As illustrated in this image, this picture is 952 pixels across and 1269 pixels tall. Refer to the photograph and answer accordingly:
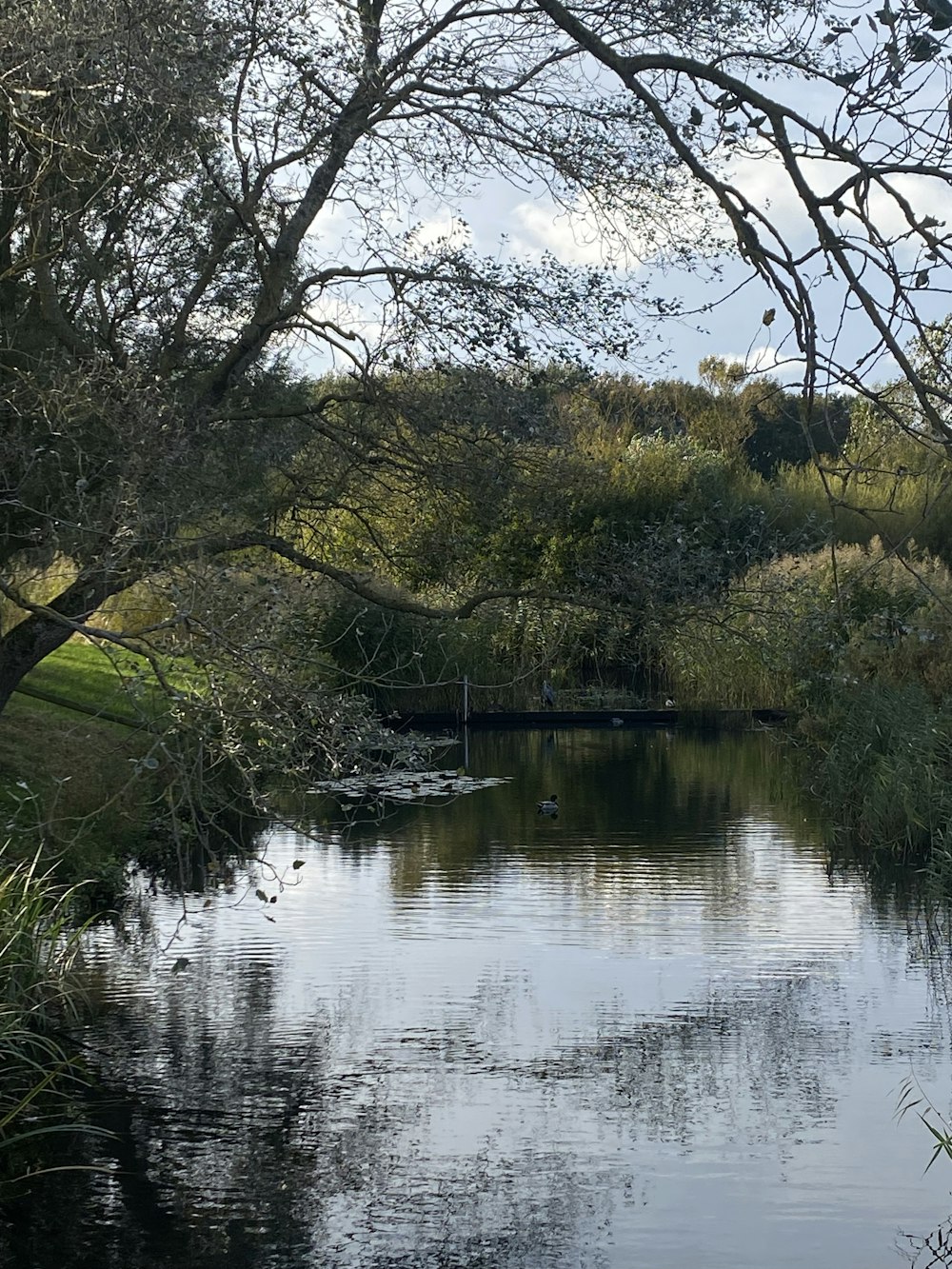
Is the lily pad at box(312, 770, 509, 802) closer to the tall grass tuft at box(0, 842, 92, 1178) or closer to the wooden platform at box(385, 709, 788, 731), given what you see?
the wooden platform at box(385, 709, 788, 731)

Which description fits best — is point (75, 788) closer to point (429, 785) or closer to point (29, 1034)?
point (29, 1034)

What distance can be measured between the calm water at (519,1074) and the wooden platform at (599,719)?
9.52 metres

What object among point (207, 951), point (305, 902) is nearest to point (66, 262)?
point (207, 951)

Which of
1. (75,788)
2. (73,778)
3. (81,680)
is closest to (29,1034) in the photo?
(75,788)

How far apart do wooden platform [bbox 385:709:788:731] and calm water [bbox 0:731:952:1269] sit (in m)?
9.52

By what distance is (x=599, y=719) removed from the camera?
22016 millimetres

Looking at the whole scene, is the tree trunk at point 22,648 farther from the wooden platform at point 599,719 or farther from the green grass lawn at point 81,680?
the wooden platform at point 599,719

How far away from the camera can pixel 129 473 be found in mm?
6840

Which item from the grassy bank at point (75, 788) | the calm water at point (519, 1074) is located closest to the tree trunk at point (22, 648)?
the grassy bank at point (75, 788)

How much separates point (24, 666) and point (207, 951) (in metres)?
1.95

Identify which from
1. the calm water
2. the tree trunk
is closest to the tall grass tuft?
the calm water

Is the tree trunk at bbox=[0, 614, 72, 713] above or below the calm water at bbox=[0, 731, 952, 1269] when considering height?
above

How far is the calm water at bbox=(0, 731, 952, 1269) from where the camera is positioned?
548 cm

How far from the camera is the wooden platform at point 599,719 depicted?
71.5 ft
